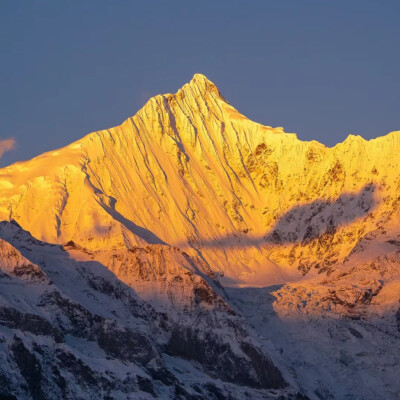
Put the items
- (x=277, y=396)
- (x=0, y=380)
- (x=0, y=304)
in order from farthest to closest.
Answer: (x=277, y=396) < (x=0, y=304) < (x=0, y=380)

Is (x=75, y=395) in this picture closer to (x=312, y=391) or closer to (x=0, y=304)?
(x=0, y=304)

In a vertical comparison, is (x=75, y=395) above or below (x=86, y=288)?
below

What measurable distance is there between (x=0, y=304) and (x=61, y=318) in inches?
403

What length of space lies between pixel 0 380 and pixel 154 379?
21411 millimetres

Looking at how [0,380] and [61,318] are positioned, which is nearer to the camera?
[0,380]

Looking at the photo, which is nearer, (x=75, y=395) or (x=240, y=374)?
(x=75, y=395)

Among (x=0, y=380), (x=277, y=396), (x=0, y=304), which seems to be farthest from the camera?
(x=277, y=396)

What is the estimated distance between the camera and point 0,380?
16288cm

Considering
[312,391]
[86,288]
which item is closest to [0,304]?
[86,288]

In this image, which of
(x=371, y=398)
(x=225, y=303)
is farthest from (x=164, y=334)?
(x=371, y=398)

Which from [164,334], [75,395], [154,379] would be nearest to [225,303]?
[164,334]

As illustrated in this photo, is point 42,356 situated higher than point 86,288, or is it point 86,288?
point 86,288

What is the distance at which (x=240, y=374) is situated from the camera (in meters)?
190

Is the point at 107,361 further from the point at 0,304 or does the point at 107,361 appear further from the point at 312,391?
the point at 312,391
